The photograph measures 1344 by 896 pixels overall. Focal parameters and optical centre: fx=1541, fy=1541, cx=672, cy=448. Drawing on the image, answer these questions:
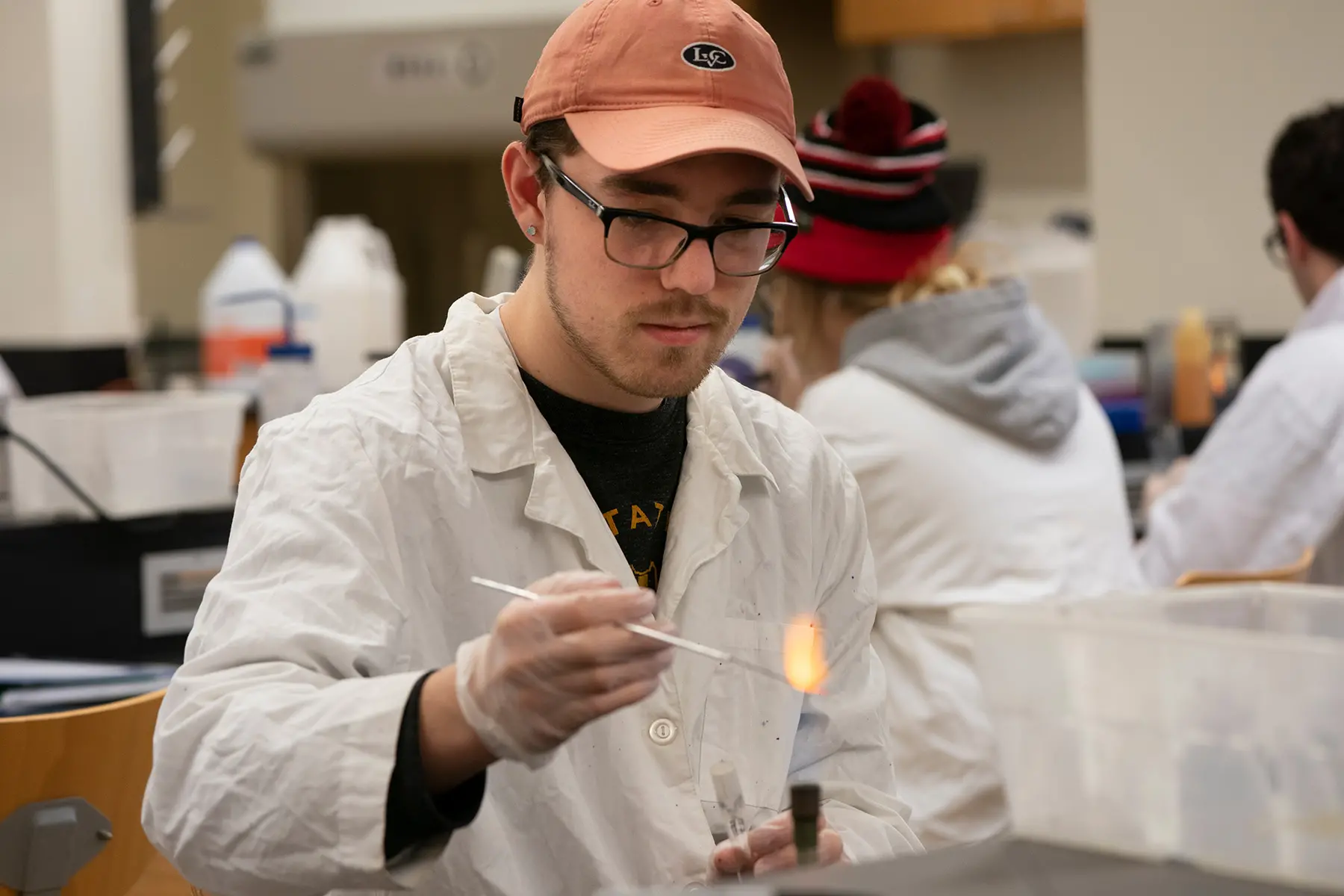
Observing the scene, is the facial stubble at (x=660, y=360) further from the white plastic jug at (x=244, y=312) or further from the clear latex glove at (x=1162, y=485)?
the white plastic jug at (x=244, y=312)

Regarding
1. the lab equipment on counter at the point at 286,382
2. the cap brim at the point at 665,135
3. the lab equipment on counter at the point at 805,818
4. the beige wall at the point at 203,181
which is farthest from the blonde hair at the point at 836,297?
the beige wall at the point at 203,181

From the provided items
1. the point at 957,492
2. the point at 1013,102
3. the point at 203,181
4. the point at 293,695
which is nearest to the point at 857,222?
the point at 957,492

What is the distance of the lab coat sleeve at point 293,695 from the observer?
0.93m

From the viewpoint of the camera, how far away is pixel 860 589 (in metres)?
1.43

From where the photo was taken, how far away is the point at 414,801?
0.93 metres

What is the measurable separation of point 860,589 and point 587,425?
32 cm

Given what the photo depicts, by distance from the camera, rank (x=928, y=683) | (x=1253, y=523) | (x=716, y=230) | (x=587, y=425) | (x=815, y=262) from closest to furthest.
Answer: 1. (x=716, y=230)
2. (x=587, y=425)
3. (x=928, y=683)
4. (x=815, y=262)
5. (x=1253, y=523)

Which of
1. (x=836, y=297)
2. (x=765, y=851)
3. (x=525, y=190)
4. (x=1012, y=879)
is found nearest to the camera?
(x=1012, y=879)

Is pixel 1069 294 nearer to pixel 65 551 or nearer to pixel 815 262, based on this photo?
pixel 815 262

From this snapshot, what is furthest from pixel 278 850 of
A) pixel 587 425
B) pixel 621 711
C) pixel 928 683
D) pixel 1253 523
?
pixel 1253 523

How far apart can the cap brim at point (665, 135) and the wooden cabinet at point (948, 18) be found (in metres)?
3.68

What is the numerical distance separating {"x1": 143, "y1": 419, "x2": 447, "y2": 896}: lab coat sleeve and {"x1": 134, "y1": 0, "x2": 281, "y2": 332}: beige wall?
13.4ft

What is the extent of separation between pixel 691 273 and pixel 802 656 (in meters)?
0.30

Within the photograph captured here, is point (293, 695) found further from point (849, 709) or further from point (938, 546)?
point (938, 546)
